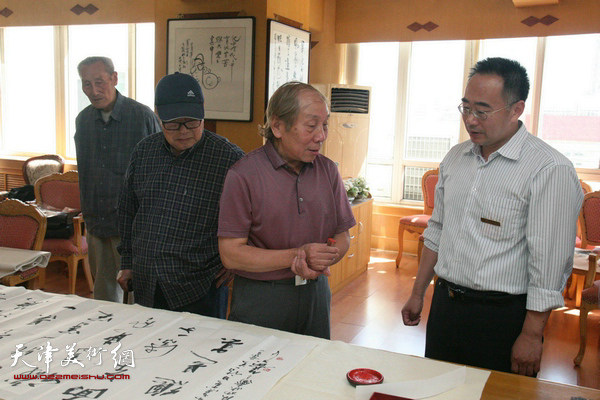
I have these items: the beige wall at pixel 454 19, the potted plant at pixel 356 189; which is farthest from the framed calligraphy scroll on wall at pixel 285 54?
the beige wall at pixel 454 19

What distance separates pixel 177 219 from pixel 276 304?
1.71ft

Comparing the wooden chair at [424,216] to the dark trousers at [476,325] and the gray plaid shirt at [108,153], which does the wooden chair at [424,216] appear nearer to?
the gray plaid shirt at [108,153]

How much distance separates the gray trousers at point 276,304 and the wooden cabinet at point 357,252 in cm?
301

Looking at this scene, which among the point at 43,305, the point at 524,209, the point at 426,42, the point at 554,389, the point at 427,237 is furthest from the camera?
the point at 426,42

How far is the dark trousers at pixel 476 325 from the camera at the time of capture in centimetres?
175

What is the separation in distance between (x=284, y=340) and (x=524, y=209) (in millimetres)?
829

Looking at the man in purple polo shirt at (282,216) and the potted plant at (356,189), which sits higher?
the man in purple polo shirt at (282,216)

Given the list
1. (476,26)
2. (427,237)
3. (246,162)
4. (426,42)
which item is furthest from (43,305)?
(426,42)

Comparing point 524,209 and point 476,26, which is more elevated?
point 476,26

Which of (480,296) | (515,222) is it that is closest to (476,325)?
(480,296)

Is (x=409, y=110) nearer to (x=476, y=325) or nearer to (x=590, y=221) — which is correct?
(x=590, y=221)

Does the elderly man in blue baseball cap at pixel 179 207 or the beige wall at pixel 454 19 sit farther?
the beige wall at pixel 454 19

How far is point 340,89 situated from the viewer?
5.96 m

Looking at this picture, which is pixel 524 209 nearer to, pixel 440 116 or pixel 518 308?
pixel 518 308
